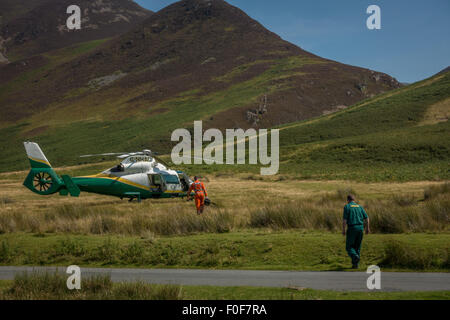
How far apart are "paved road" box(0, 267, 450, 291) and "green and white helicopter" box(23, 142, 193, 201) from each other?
13.7 meters

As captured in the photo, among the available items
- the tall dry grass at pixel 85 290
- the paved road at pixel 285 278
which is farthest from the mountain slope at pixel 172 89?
the tall dry grass at pixel 85 290

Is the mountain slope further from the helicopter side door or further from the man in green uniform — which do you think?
the man in green uniform

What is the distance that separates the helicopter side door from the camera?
28.5 meters

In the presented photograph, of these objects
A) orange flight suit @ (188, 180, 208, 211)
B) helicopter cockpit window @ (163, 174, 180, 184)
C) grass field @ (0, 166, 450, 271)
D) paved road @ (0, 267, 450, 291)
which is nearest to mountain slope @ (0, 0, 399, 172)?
helicopter cockpit window @ (163, 174, 180, 184)

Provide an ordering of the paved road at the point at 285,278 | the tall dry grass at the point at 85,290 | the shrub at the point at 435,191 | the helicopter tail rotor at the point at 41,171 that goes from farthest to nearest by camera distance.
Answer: the helicopter tail rotor at the point at 41,171, the shrub at the point at 435,191, the paved road at the point at 285,278, the tall dry grass at the point at 85,290

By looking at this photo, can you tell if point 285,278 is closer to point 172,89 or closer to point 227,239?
point 227,239

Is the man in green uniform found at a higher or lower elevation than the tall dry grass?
higher

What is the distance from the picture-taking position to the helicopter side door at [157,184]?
28.5 m

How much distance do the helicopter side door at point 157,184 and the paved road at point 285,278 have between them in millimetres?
14753

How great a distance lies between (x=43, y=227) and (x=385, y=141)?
5469cm

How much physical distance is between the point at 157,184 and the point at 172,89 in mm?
126762

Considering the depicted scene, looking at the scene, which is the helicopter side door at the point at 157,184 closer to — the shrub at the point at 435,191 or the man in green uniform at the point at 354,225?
the shrub at the point at 435,191

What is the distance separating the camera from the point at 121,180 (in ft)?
91.2
